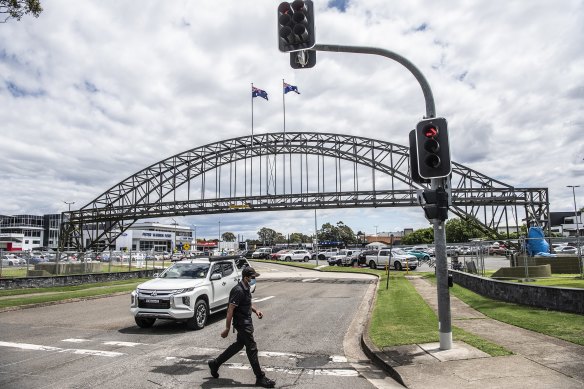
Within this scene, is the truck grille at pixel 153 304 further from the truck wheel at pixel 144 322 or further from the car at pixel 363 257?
the car at pixel 363 257

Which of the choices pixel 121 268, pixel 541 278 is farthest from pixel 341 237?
pixel 541 278

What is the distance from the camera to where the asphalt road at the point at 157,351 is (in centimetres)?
691

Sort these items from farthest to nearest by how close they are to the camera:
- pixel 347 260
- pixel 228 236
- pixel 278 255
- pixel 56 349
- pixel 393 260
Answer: pixel 228 236, pixel 278 255, pixel 347 260, pixel 393 260, pixel 56 349

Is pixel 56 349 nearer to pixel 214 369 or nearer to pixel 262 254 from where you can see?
pixel 214 369

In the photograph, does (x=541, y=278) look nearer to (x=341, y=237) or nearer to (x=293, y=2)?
(x=293, y=2)

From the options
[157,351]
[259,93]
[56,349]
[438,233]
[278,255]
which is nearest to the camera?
[438,233]

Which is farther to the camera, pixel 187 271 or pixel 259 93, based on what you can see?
pixel 259 93

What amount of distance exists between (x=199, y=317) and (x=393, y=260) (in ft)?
95.7

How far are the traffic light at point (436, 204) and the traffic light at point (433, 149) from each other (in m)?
0.32

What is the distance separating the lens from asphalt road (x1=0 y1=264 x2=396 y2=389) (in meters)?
6.91

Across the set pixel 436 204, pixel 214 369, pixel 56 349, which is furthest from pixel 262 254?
pixel 214 369

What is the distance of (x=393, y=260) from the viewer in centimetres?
3841

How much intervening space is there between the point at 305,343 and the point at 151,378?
3.91 meters

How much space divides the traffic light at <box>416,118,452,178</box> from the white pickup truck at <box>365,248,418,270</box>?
26201 mm
